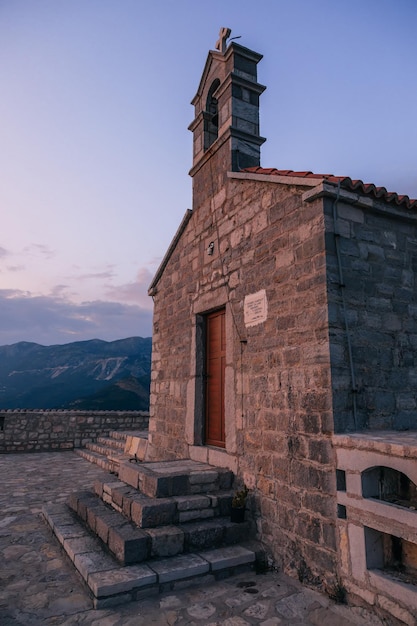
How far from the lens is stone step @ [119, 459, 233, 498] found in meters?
4.29

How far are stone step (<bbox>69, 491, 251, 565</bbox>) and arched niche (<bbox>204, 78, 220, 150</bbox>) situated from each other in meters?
5.62

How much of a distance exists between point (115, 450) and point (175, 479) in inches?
250

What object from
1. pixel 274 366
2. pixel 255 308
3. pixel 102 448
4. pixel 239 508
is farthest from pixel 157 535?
pixel 102 448

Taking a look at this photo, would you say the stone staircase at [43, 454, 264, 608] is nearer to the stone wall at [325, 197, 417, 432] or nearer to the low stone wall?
the stone wall at [325, 197, 417, 432]

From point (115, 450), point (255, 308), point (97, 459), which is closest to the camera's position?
point (255, 308)

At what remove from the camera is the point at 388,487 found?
10.5 feet

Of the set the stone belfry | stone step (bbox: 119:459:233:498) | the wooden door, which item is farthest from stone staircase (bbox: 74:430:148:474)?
the stone belfry

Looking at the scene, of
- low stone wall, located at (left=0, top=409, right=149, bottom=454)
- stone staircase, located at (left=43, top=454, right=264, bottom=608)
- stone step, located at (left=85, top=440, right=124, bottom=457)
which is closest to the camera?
stone staircase, located at (left=43, top=454, right=264, bottom=608)

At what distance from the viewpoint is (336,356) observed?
139 inches

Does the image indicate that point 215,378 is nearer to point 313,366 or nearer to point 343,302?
point 313,366

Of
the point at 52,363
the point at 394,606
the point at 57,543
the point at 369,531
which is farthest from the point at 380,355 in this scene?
the point at 52,363

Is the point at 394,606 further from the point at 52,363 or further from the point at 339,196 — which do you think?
the point at 52,363

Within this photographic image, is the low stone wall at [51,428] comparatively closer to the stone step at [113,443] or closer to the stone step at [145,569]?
the stone step at [113,443]

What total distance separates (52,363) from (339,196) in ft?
220
